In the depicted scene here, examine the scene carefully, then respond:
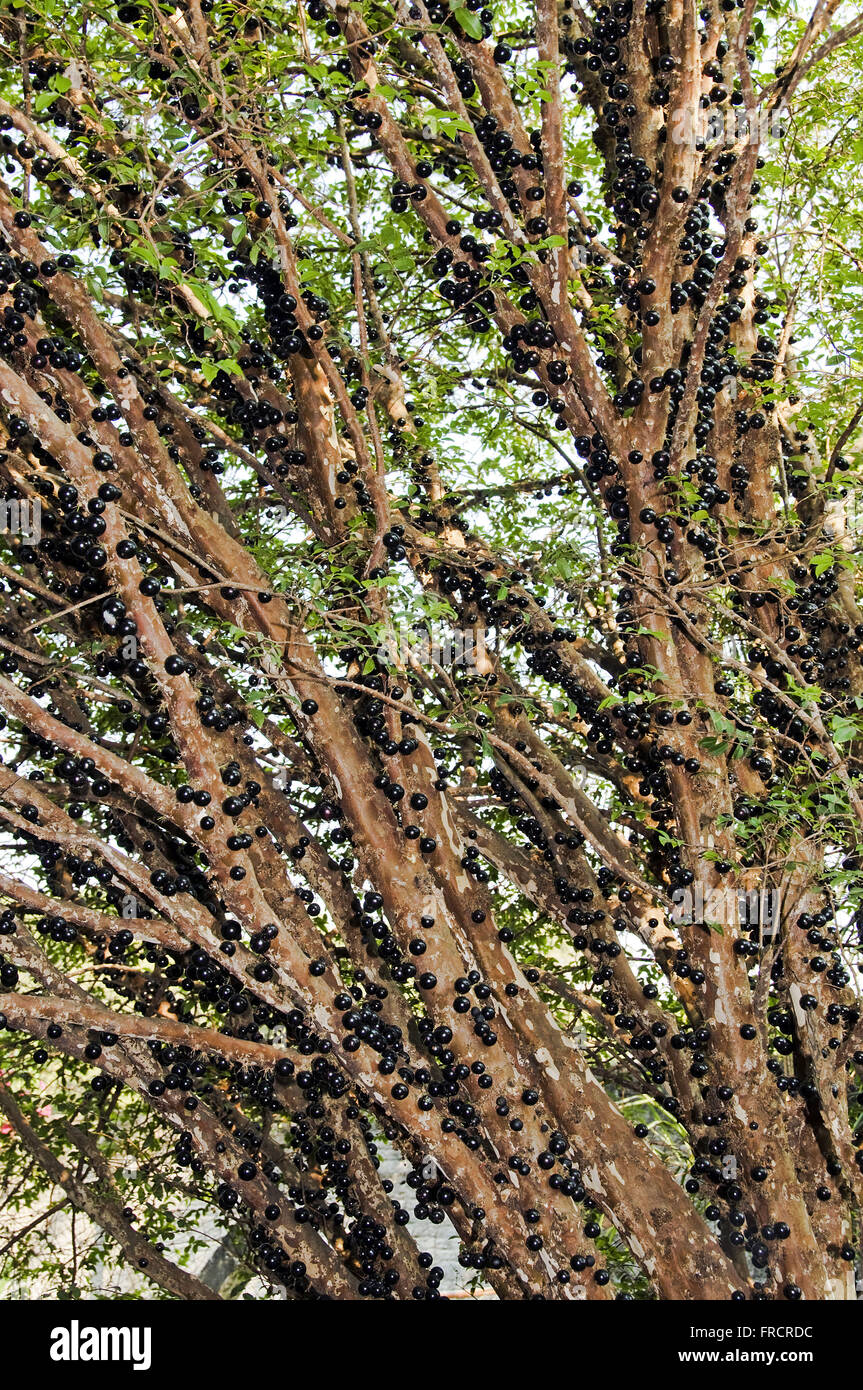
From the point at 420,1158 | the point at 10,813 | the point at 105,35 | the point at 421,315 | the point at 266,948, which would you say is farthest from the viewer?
→ the point at 421,315

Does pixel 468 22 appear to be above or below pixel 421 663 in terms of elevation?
above

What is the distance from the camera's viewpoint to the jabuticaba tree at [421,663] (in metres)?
4.08

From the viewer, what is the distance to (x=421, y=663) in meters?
5.43

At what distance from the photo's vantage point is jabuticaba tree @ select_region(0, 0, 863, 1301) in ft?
13.4

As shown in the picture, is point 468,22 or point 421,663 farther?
point 421,663

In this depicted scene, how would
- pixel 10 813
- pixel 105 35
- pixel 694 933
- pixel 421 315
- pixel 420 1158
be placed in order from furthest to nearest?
pixel 421 315, pixel 105 35, pixel 694 933, pixel 420 1158, pixel 10 813

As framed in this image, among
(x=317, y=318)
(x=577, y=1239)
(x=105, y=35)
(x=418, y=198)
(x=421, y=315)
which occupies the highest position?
(x=105, y=35)

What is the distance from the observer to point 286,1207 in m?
4.80

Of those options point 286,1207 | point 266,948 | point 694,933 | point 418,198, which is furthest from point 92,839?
point 418,198

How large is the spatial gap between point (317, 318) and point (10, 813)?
259cm

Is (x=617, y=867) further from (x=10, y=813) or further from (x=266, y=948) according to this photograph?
(x=10, y=813)

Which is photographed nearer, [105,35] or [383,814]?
[383,814]
